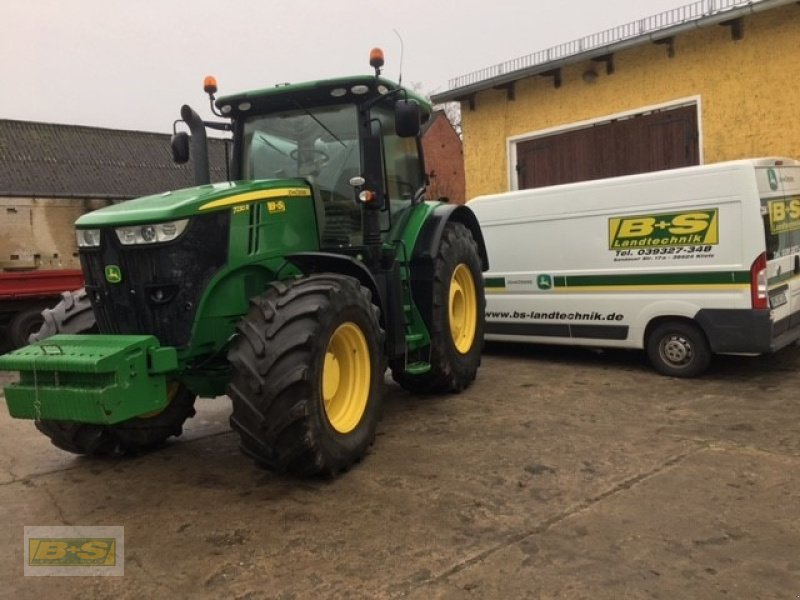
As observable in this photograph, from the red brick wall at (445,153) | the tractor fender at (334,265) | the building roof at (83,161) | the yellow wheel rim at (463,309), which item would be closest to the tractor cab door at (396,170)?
the tractor fender at (334,265)

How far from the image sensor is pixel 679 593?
9.26 feet

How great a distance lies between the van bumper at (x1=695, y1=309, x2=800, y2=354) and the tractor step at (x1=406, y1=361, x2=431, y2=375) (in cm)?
275

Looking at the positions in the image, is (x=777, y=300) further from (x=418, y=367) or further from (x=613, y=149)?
(x=613, y=149)

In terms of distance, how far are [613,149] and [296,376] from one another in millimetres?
8277

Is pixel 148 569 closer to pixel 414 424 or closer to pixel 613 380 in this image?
pixel 414 424

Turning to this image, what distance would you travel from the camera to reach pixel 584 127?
1085 centimetres

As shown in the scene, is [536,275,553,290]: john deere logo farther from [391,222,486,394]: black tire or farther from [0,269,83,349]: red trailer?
[0,269,83,349]: red trailer

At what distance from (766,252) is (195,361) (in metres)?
5.05

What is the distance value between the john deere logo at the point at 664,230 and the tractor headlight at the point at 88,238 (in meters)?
5.02

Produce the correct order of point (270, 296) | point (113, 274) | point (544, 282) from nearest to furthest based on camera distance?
point (270, 296), point (113, 274), point (544, 282)

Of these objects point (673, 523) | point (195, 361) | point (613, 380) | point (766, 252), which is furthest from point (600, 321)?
point (195, 361)

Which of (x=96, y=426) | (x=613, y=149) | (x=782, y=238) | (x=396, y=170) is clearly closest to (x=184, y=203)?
(x=96, y=426)

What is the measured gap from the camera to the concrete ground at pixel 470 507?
3008 millimetres

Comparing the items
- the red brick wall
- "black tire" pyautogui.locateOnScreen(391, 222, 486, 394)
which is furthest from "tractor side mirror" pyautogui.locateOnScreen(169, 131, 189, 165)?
the red brick wall
